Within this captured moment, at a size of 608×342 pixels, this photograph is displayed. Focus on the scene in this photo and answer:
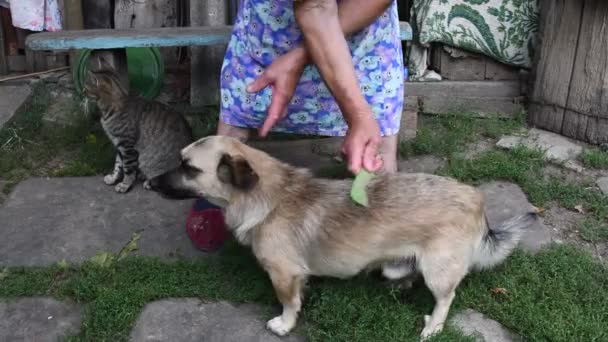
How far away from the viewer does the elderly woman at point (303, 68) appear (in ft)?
8.88

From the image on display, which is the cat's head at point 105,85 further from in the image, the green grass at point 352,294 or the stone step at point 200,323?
the stone step at point 200,323

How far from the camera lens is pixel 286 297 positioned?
312 centimetres

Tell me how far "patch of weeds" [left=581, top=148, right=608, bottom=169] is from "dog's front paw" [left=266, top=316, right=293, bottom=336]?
275cm

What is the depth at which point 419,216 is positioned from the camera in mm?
2965

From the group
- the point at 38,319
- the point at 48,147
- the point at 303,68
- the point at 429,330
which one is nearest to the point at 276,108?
the point at 303,68

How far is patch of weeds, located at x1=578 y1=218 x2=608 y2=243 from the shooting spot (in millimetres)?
3879

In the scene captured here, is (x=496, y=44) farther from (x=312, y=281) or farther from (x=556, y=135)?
(x=312, y=281)

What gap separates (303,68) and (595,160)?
9.45 ft

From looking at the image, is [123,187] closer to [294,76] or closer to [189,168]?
[189,168]

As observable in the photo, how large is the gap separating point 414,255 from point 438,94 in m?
2.92

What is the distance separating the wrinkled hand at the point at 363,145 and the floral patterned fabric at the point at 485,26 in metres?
3.30

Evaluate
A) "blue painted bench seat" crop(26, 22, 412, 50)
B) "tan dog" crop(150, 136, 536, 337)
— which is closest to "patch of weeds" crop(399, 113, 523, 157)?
"blue painted bench seat" crop(26, 22, 412, 50)

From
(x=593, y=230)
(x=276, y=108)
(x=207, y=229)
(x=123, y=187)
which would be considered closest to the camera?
(x=276, y=108)

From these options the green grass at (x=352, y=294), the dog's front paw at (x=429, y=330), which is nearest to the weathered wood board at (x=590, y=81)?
the green grass at (x=352, y=294)
